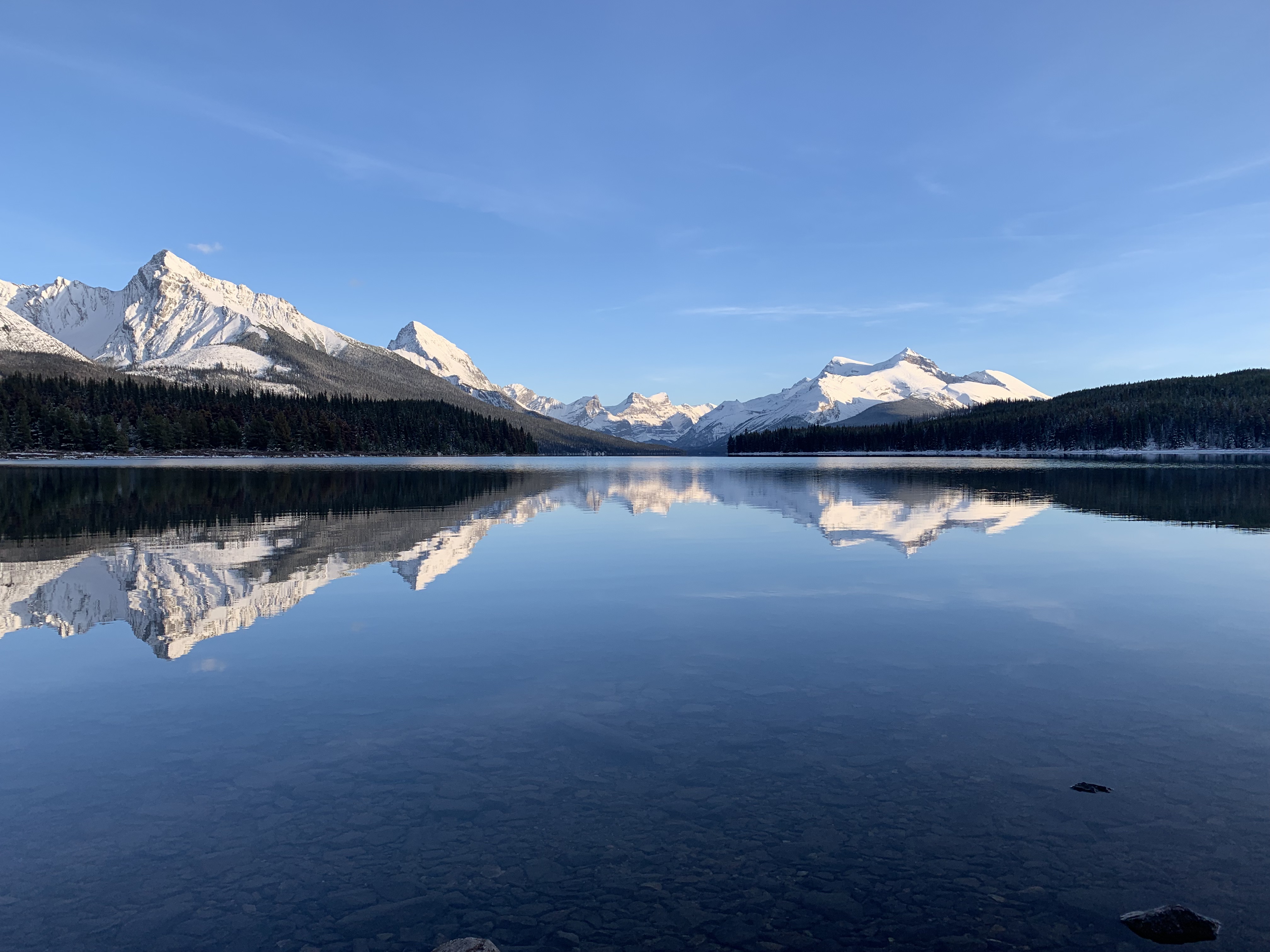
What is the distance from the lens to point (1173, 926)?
7.92m

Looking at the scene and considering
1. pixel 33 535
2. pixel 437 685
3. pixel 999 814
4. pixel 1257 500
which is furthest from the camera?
pixel 1257 500

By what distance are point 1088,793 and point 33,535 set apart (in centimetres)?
4564

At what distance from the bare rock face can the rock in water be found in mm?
6741

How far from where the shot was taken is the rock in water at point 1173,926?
307 inches

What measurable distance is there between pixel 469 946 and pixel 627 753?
5.23 metres

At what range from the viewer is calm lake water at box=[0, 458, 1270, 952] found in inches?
329

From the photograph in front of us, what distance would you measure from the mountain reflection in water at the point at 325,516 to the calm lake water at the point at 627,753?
43cm

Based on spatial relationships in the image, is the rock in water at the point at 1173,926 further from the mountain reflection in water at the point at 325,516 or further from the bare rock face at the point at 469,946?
the mountain reflection in water at the point at 325,516

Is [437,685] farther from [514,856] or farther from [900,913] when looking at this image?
[900,913]

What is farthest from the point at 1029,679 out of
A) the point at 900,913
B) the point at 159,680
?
the point at 159,680

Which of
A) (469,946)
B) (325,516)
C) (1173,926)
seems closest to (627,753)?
(469,946)

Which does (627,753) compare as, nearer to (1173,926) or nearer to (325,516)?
(1173,926)

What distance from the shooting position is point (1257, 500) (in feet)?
195

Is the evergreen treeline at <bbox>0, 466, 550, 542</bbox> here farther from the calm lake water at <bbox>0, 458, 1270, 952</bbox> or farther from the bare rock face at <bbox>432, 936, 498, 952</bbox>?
the bare rock face at <bbox>432, 936, 498, 952</bbox>
